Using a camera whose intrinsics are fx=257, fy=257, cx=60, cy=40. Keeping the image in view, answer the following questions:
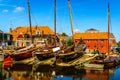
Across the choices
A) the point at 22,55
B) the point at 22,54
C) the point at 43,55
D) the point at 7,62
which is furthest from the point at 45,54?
the point at 7,62

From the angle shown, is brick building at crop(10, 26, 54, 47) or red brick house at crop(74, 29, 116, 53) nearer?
red brick house at crop(74, 29, 116, 53)

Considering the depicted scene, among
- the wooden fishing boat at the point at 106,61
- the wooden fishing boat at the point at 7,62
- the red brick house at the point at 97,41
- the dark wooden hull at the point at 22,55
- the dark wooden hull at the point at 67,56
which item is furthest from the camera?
the red brick house at the point at 97,41

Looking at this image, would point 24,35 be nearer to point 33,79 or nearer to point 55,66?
point 55,66

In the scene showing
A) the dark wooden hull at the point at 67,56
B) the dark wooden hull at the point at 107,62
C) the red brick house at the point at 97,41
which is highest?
the red brick house at the point at 97,41

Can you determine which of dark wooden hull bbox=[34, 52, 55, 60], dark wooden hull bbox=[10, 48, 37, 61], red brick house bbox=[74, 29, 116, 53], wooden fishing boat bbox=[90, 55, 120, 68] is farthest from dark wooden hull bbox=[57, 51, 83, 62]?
red brick house bbox=[74, 29, 116, 53]

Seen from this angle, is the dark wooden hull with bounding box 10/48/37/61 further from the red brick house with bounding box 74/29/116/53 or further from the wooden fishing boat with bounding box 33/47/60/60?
the red brick house with bounding box 74/29/116/53

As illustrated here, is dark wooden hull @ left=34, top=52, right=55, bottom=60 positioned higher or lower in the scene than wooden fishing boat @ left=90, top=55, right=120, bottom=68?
higher

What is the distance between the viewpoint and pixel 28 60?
204 feet

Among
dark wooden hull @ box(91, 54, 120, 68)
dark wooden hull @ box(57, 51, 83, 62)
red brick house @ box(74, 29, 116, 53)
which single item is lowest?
dark wooden hull @ box(91, 54, 120, 68)

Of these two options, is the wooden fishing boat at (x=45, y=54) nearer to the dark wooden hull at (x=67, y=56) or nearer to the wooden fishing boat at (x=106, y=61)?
the dark wooden hull at (x=67, y=56)

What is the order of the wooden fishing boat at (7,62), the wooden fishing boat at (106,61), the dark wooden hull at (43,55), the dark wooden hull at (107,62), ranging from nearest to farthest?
1. the dark wooden hull at (107,62)
2. the wooden fishing boat at (106,61)
3. the wooden fishing boat at (7,62)
4. the dark wooden hull at (43,55)

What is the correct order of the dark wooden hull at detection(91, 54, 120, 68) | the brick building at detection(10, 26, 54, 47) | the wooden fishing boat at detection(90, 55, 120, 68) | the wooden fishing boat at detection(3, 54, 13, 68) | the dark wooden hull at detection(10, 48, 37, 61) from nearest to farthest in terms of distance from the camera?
the dark wooden hull at detection(91, 54, 120, 68)
the wooden fishing boat at detection(90, 55, 120, 68)
the wooden fishing boat at detection(3, 54, 13, 68)
the dark wooden hull at detection(10, 48, 37, 61)
the brick building at detection(10, 26, 54, 47)

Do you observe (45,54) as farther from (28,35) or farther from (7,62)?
(28,35)

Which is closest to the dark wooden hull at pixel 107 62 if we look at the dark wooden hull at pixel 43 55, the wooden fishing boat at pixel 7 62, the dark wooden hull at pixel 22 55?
the dark wooden hull at pixel 43 55
